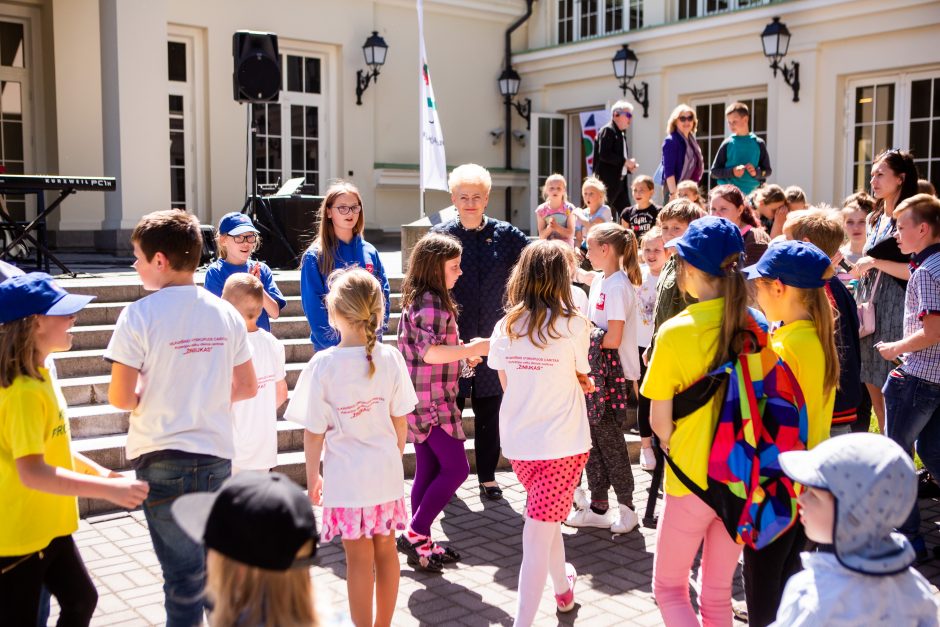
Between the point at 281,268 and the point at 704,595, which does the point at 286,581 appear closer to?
the point at 704,595

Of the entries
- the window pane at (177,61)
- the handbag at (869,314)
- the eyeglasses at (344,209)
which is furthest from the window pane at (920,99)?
the eyeglasses at (344,209)

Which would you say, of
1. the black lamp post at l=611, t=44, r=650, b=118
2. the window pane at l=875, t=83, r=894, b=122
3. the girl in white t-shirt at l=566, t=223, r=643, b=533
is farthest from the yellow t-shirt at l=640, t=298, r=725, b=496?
the black lamp post at l=611, t=44, r=650, b=118

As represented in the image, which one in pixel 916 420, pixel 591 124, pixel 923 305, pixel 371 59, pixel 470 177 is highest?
pixel 371 59

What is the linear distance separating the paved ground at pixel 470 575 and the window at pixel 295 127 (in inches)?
449

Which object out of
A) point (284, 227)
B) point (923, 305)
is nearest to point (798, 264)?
point (923, 305)

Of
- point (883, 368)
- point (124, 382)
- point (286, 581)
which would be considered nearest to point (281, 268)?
point (883, 368)

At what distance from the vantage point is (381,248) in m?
15.8

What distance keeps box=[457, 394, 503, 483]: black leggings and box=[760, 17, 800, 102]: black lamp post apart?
1016cm

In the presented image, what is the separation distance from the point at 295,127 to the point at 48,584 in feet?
46.3

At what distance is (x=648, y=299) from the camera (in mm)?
6445

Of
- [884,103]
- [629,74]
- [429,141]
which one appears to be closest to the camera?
[429,141]

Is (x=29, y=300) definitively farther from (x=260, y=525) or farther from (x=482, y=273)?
(x=482, y=273)

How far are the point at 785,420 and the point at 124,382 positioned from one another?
7.14ft

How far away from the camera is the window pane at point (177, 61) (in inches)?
586
